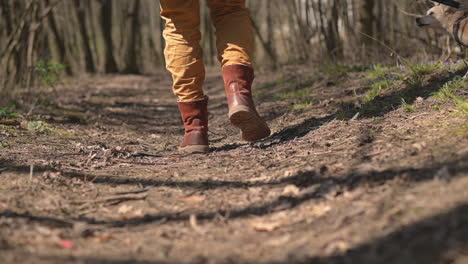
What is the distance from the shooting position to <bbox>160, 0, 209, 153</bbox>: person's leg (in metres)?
2.74

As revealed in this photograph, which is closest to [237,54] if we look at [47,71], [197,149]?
[197,149]

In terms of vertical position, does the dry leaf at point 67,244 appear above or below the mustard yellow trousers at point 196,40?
below

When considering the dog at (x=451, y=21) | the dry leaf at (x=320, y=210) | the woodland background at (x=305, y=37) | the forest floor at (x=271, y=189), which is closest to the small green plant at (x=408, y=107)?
the forest floor at (x=271, y=189)

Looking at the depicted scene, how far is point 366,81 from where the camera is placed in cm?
412

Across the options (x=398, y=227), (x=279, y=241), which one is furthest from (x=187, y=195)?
(x=398, y=227)

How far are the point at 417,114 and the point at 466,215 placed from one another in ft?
4.90

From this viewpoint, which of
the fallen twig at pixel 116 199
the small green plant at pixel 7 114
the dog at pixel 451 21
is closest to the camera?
the fallen twig at pixel 116 199

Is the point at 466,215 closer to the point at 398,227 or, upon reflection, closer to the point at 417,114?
the point at 398,227

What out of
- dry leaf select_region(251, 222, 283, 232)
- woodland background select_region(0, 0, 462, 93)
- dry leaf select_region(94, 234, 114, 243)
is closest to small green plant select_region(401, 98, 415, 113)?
woodland background select_region(0, 0, 462, 93)

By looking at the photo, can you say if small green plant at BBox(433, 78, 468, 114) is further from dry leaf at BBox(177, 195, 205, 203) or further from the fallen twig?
the fallen twig

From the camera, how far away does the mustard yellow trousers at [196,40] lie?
9.08 ft

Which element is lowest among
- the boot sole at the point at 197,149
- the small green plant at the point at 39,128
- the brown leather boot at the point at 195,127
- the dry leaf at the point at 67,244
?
the small green plant at the point at 39,128

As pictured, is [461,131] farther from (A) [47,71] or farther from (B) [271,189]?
(A) [47,71]

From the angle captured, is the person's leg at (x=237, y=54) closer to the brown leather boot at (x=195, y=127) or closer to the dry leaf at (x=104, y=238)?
the brown leather boot at (x=195, y=127)
